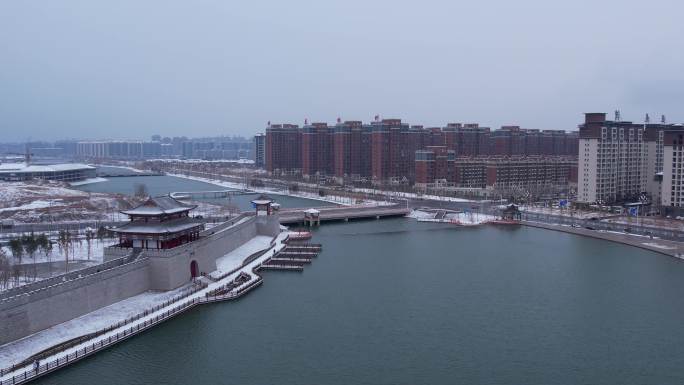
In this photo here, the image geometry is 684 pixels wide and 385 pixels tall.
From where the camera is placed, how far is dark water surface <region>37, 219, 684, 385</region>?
1317 centimetres

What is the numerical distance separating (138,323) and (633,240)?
23322 millimetres

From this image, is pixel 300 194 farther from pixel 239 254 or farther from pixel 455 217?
pixel 239 254

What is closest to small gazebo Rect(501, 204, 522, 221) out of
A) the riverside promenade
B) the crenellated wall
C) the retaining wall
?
the riverside promenade

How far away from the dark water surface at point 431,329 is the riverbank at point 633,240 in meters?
1.37

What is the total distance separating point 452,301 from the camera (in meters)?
18.3

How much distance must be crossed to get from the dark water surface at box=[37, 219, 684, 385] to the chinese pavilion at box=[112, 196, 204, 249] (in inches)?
122

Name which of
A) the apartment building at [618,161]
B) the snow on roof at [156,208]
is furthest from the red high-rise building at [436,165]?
the snow on roof at [156,208]

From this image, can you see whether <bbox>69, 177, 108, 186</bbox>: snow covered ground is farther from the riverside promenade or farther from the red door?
the red door

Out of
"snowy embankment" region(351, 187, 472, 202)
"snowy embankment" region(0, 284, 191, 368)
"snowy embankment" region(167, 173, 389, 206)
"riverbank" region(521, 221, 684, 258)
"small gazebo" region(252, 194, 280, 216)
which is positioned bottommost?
"snowy embankment" region(0, 284, 191, 368)

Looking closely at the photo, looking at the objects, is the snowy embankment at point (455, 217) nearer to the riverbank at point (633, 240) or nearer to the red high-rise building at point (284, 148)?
the riverbank at point (633, 240)

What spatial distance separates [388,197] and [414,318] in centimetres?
3272

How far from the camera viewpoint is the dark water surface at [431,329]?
1317 cm

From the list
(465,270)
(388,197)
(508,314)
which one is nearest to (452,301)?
(508,314)

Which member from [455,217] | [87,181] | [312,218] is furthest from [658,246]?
[87,181]
